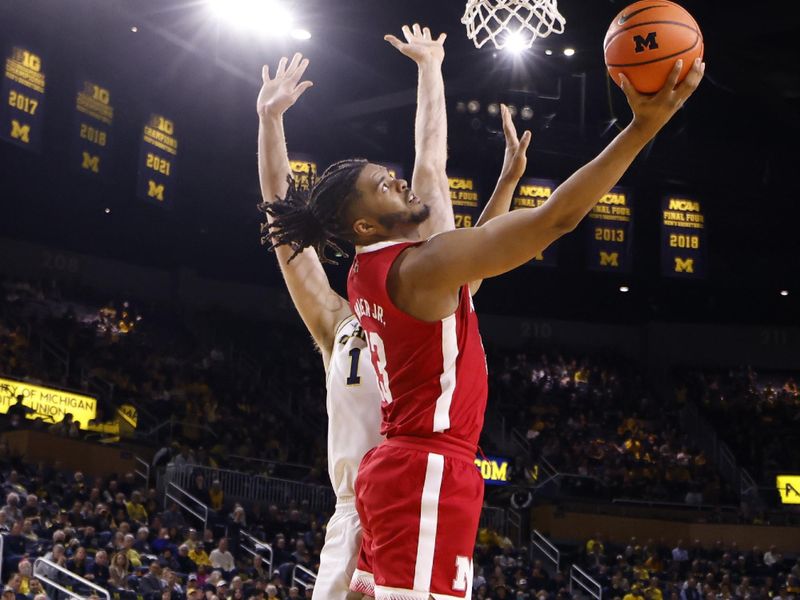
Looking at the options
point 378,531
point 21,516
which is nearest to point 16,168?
point 21,516

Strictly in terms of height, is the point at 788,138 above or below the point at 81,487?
above

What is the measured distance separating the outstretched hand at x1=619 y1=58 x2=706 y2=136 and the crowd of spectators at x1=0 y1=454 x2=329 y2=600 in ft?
26.7

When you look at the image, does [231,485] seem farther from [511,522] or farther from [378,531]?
[378,531]

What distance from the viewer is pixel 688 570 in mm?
19453

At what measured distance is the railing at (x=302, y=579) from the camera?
13.6 m

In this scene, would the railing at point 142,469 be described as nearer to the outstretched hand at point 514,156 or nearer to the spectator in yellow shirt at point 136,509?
the spectator in yellow shirt at point 136,509

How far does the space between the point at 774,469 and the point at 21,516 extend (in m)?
15.9

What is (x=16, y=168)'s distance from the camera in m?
20.4

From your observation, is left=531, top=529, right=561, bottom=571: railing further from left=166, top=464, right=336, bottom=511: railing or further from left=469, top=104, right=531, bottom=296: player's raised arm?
left=469, top=104, right=531, bottom=296: player's raised arm

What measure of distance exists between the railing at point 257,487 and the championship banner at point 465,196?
570 cm

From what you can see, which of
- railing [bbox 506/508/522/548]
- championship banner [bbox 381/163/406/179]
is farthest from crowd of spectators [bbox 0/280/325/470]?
championship banner [bbox 381/163/406/179]

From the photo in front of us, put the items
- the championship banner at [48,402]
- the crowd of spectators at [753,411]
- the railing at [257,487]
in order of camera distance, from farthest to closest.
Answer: the crowd of spectators at [753,411] → the railing at [257,487] → the championship banner at [48,402]

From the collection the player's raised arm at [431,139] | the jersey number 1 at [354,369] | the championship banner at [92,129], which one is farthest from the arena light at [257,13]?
the jersey number 1 at [354,369]

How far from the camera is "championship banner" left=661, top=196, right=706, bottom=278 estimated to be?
22.0 metres
